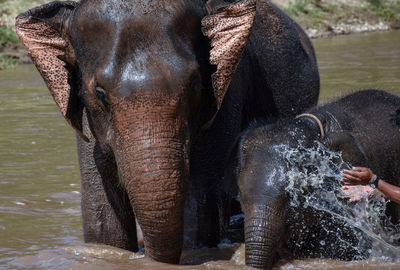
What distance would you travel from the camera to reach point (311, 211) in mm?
5184

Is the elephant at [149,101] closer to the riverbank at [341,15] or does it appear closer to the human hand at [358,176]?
the human hand at [358,176]

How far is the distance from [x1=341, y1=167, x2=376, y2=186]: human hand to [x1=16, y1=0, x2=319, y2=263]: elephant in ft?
2.89

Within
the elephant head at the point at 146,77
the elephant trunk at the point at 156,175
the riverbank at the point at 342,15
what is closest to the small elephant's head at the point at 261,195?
the elephant head at the point at 146,77

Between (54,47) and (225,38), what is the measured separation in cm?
107

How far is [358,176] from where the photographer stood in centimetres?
498

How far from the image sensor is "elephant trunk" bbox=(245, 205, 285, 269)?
16.0 feet

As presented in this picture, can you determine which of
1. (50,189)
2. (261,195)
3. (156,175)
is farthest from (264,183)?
(50,189)

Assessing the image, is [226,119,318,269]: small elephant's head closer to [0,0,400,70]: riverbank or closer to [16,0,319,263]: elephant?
[16,0,319,263]: elephant

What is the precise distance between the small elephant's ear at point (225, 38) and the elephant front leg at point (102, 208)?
39.0 inches

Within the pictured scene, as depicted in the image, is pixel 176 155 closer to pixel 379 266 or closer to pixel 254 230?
pixel 254 230

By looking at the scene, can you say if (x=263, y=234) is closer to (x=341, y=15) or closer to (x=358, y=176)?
(x=358, y=176)

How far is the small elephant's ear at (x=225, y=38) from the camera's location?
16.8ft

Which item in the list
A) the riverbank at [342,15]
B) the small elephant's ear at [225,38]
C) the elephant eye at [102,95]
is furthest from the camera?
the riverbank at [342,15]

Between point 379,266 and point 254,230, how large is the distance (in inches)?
35.1
